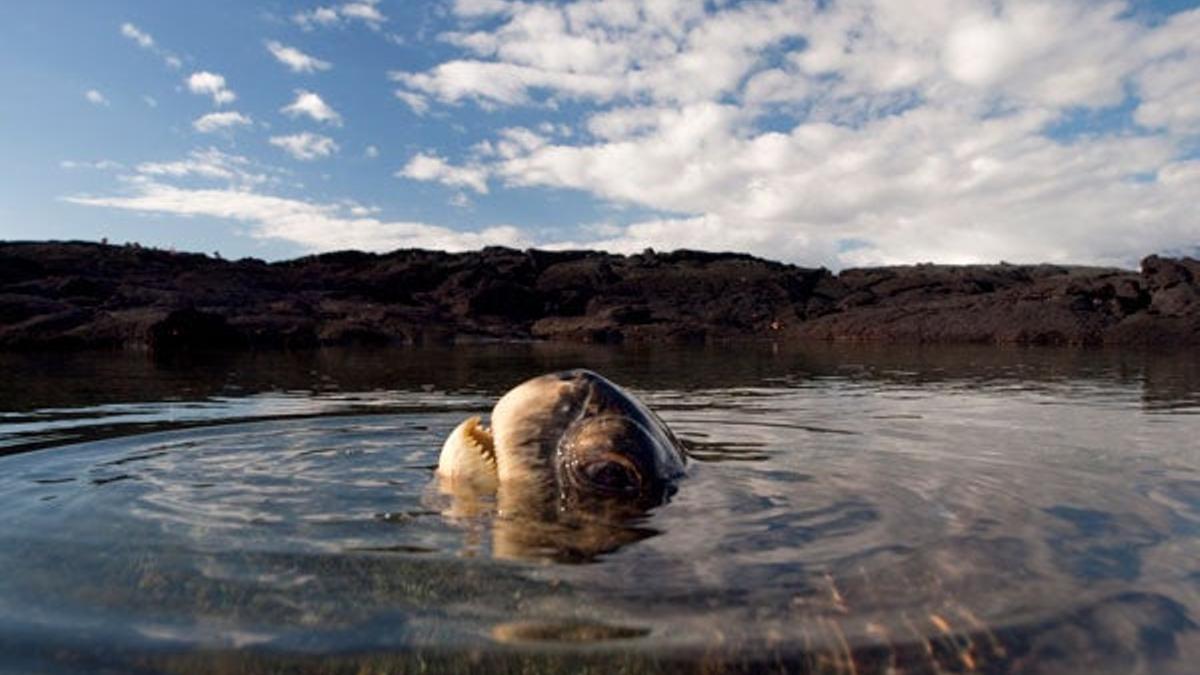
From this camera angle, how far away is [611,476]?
5.48 m

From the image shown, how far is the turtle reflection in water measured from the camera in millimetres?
5195

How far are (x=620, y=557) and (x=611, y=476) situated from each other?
135 centimetres

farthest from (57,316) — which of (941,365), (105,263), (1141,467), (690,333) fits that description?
(1141,467)

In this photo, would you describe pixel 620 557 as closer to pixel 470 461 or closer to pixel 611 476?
pixel 611 476

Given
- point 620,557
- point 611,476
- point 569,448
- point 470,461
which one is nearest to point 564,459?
point 569,448

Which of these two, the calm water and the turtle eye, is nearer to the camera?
the calm water

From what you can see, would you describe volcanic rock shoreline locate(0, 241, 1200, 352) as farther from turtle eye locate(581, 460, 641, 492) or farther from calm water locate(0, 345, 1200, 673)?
turtle eye locate(581, 460, 641, 492)

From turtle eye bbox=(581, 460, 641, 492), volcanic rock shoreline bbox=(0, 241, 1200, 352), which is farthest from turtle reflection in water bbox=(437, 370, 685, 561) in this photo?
volcanic rock shoreline bbox=(0, 241, 1200, 352)

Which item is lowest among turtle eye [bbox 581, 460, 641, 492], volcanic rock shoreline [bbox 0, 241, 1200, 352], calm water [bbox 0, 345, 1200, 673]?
calm water [bbox 0, 345, 1200, 673]

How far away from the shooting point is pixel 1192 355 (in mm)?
25719

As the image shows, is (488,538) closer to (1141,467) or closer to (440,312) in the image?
(1141,467)

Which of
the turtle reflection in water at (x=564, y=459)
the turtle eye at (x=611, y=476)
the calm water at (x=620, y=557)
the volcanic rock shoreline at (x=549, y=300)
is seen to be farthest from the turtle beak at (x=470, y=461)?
the volcanic rock shoreline at (x=549, y=300)

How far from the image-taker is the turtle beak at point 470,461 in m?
5.86

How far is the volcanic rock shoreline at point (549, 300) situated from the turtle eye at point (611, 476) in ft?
88.0
